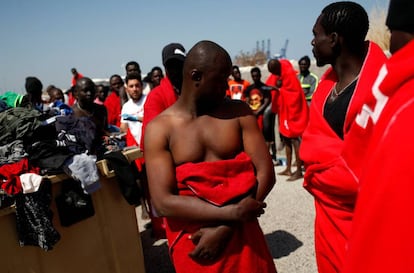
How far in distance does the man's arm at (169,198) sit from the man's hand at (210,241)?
5 centimetres

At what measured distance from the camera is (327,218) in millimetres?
1862

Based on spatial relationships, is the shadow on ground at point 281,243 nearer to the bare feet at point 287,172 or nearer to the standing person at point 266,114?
the bare feet at point 287,172

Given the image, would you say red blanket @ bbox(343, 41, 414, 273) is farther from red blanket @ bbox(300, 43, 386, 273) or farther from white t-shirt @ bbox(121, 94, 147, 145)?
white t-shirt @ bbox(121, 94, 147, 145)

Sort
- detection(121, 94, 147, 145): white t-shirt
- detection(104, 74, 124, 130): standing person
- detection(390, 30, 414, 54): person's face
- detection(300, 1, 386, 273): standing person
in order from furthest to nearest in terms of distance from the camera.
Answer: detection(104, 74, 124, 130): standing person < detection(121, 94, 147, 145): white t-shirt < detection(300, 1, 386, 273): standing person < detection(390, 30, 414, 54): person's face

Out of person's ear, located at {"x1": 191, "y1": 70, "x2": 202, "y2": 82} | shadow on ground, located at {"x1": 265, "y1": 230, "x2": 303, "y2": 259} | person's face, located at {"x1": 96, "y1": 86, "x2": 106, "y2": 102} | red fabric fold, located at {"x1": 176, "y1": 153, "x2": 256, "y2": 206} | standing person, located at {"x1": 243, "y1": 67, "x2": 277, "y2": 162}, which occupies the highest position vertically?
person's ear, located at {"x1": 191, "y1": 70, "x2": 202, "y2": 82}

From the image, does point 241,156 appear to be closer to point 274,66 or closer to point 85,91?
point 85,91

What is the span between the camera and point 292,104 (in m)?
5.60

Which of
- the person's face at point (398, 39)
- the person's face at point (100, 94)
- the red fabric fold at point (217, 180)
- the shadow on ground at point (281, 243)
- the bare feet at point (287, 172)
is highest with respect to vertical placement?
the person's face at point (398, 39)

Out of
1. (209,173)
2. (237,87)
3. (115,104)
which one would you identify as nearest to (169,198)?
(209,173)

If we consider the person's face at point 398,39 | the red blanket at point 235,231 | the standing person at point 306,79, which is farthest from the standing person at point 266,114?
the person's face at point 398,39

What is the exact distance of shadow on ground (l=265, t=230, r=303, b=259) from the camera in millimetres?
3594

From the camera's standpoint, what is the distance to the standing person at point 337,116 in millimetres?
1686

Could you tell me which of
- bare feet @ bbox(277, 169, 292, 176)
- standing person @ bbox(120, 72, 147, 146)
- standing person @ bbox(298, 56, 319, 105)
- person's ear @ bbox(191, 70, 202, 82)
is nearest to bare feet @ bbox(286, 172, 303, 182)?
bare feet @ bbox(277, 169, 292, 176)

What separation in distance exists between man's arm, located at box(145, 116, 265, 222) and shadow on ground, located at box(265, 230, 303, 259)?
2164 millimetres
